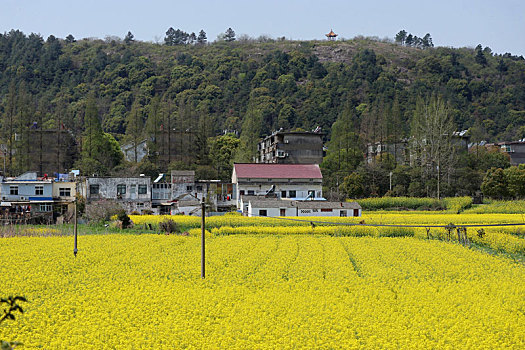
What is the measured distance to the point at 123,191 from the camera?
159ft

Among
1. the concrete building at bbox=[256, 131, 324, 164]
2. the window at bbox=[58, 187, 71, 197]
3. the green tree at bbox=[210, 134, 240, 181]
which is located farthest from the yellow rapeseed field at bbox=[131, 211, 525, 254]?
the concrete building at bbox=[256, 131, 324, 164]

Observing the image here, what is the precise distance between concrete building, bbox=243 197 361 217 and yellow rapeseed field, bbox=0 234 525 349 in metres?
16.7

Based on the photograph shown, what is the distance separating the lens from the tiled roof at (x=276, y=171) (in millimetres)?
49906

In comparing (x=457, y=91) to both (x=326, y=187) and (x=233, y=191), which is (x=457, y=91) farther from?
(x=233, y=191)

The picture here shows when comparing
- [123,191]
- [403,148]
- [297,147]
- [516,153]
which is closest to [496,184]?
[403,148]

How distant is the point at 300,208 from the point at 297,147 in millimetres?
28530

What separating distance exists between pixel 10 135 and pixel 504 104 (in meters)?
80.9

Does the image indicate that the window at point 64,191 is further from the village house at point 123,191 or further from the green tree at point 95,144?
the green tree at point 95,144

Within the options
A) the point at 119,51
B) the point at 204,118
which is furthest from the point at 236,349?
the point at 119,51

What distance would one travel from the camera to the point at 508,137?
3369 inches

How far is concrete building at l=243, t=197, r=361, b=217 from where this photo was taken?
40.5 metres

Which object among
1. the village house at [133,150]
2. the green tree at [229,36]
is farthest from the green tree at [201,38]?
the village house at [133,150]

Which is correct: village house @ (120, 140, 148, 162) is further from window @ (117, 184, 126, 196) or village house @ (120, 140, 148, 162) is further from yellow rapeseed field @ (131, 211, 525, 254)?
yellow rapeseed field @ (131, 211, 525, 254)

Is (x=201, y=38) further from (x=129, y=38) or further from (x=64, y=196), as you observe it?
(x=64, y=196)
